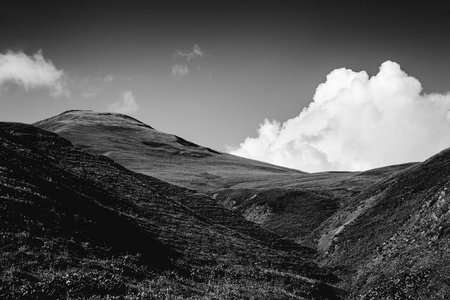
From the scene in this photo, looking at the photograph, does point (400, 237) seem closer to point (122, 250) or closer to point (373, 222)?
point (373, 222)

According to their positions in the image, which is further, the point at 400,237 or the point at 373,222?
Answer: the point at 373,222

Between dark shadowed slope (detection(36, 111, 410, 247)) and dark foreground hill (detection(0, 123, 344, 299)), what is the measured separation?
11.2m

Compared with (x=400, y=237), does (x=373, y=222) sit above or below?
above

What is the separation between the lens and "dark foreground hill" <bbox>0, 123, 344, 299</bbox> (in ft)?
67.6

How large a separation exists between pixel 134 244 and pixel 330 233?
30.6m

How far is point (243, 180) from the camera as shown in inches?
4139

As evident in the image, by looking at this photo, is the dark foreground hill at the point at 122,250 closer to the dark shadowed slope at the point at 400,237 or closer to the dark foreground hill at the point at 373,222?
the dark foreground hill at the point at 373,222

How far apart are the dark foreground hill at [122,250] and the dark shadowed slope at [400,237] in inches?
153

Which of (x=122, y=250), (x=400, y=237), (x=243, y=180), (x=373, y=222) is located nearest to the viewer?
(x=122, y=250)

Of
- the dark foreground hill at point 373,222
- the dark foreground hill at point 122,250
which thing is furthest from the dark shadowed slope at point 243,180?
the dark foreground hill at point 122,250

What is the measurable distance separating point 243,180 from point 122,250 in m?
78.1

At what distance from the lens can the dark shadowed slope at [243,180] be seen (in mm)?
63438

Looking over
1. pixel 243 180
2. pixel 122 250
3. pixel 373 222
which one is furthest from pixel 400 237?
pixel 243 180

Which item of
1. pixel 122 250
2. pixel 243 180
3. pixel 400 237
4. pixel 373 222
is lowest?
pixel 122 250
